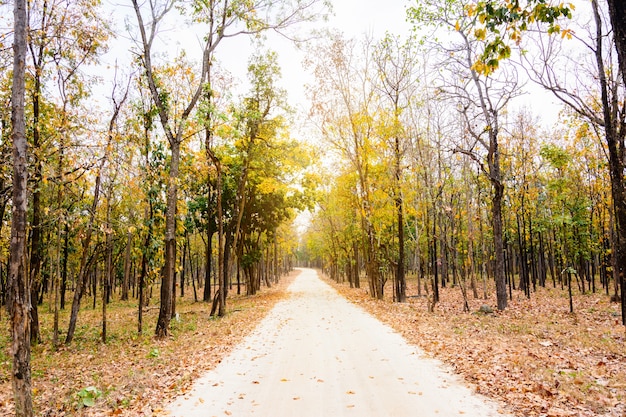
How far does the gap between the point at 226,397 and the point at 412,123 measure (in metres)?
18.8

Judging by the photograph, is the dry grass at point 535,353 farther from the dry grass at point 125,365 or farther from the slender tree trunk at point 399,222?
the dry grass at point 125,365

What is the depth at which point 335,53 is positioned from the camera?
22609 mm

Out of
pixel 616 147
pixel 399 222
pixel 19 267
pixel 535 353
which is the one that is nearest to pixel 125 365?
pixel 19 267

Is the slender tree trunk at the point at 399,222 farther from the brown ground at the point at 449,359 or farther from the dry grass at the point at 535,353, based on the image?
the dry grass at the point at 535,353

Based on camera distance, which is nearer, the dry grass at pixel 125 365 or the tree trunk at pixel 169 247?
the dry grass at pixel 125 365

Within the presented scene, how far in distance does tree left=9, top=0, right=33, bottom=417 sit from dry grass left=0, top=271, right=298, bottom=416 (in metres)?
1.03

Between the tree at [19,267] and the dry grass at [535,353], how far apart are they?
6.80 m

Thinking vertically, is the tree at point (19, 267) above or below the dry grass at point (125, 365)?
above

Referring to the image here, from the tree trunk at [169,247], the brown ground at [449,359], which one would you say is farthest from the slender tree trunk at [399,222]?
the tree trunk at [169,247]

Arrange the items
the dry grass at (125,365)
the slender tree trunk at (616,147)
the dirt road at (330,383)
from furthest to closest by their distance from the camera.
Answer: the dry grass at (125,365)
the dirt road at (330,383)
the slender tree trunk at (616,147)

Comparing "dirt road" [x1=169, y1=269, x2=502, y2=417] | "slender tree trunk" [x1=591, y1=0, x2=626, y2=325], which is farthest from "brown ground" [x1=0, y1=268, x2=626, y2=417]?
"slender tree trunk" [x1=591, y1=0, x2=626, y2=325]

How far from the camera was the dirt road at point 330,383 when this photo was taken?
5621 mm

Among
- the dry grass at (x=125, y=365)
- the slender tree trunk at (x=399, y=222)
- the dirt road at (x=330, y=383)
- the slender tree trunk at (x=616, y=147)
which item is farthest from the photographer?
the slender tree trunk at (x=399, y=222)

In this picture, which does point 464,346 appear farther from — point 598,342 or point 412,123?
point 412,123
